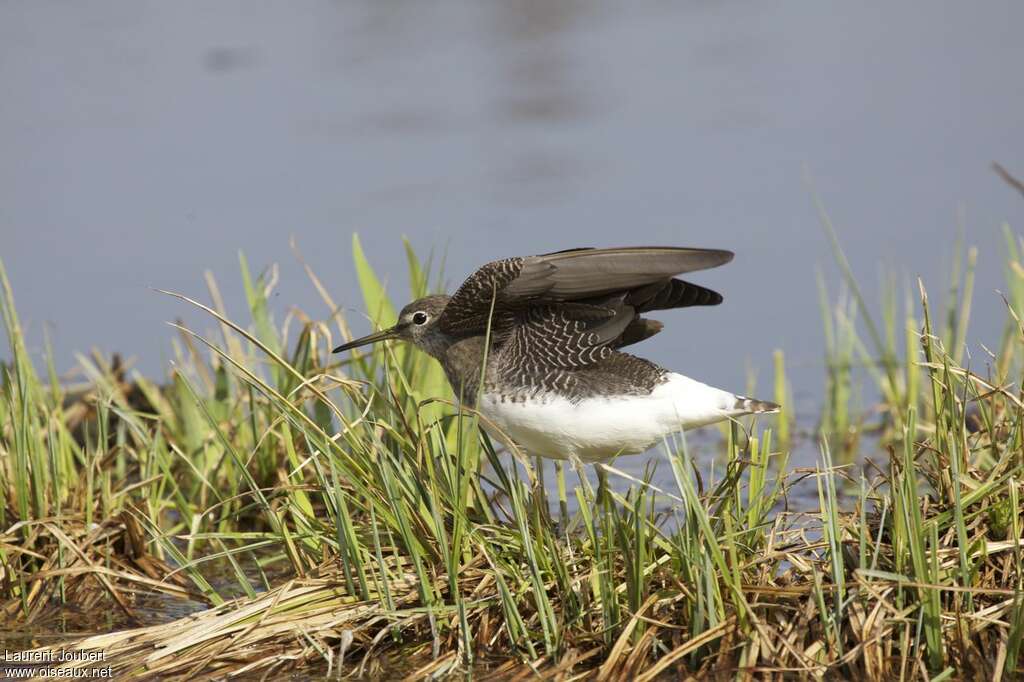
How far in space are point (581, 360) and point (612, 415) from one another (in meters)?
0.27

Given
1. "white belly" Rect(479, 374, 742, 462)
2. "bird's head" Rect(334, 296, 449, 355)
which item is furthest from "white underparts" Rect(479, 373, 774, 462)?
"bird's head" Rect(334, 296, 449, 355)

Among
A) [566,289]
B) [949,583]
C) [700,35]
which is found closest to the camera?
[949,583]

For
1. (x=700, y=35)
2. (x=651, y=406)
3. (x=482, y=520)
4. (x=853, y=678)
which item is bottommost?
(x=853, y=678)

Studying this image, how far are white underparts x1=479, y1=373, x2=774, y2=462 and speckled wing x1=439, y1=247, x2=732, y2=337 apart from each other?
0.96 ft

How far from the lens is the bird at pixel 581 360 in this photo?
4.81 m

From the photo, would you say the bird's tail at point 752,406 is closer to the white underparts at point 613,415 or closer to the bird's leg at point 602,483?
the white underparts at point 613,415

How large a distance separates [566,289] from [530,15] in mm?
9438

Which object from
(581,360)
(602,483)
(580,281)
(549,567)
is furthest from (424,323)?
(549,567)

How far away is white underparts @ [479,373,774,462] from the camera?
485 centimetres

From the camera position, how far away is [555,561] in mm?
4254

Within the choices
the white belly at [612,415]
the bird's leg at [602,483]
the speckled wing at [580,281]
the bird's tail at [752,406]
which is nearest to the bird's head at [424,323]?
the speckled wing at [580,281]

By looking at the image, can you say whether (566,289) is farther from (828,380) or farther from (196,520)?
(828,380)

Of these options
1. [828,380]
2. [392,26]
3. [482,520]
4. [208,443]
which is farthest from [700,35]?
[482,520]

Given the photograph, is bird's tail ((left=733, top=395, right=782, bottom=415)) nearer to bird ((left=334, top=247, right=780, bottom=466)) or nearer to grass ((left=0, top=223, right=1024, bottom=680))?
bird ((left=334, top=247, right=780, bottom=466))
